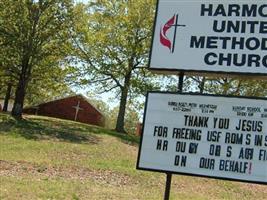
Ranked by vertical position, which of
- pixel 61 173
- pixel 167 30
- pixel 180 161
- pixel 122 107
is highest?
pixel 122 107

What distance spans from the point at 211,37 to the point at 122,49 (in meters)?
29.6

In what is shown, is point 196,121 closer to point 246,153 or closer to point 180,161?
point 180,161

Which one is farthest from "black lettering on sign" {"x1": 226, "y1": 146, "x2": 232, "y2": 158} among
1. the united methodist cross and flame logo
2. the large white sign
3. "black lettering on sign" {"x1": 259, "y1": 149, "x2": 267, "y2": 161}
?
the united methodist cross and flame logo

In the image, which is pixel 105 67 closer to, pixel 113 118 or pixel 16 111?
pixel 16 111

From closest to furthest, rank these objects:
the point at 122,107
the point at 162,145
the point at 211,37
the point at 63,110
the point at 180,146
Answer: the point at 180,146
the point at 162,145
the point at 211,37
the point at 122,107
the point at 63,110

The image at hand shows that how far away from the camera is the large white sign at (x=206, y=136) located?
31.8ft

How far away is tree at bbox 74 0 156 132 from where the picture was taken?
3934 centimetres

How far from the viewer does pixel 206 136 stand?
32.9 ft

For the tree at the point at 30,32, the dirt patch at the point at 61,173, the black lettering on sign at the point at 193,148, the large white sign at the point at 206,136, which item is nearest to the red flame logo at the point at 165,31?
the large white sign at the point at 206,136

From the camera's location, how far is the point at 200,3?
428 inches

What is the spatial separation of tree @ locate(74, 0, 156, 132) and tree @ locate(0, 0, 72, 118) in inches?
138

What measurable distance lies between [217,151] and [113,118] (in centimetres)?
8741

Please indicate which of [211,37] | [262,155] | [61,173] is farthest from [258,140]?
[61,173]

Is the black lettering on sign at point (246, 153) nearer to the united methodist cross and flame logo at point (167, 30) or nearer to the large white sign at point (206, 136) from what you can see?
the large white sign at point (206, 136)
